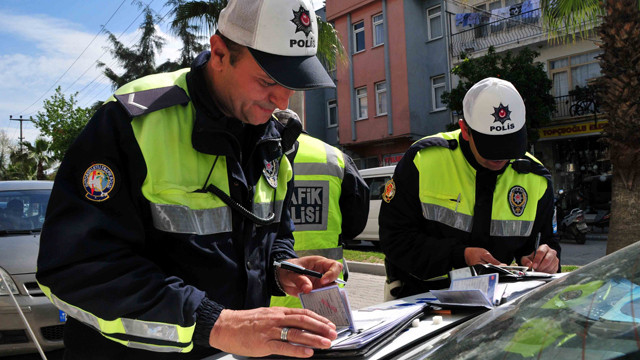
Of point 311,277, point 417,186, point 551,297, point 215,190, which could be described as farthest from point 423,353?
point 417,186

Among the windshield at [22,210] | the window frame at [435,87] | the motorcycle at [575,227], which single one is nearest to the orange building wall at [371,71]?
the window frame at [435,87]

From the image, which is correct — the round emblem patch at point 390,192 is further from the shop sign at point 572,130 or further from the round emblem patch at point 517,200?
the shop sign at point 572,130

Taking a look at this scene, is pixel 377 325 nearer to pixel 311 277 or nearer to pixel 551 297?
pixel 311 277

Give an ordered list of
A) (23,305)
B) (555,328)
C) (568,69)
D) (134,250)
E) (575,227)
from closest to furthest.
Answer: (555,328), (134,250), (23,305), (575,227), (568,69)

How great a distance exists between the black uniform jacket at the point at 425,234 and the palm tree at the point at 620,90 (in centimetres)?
552

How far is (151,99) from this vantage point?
141cm

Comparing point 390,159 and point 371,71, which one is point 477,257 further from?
point 371,71

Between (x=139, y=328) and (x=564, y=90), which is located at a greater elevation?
(x=564, y=90)

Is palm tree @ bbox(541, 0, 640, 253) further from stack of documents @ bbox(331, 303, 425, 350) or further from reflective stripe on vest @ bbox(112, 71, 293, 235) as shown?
reflective stripe on vest @ bbox(112, 71, 293, 235)

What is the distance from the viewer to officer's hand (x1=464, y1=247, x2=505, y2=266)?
7.46 feet

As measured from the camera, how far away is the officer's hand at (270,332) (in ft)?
3.88

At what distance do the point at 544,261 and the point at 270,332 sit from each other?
1.75m

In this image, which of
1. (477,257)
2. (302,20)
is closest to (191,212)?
(302,20)

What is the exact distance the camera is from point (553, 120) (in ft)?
53.5
